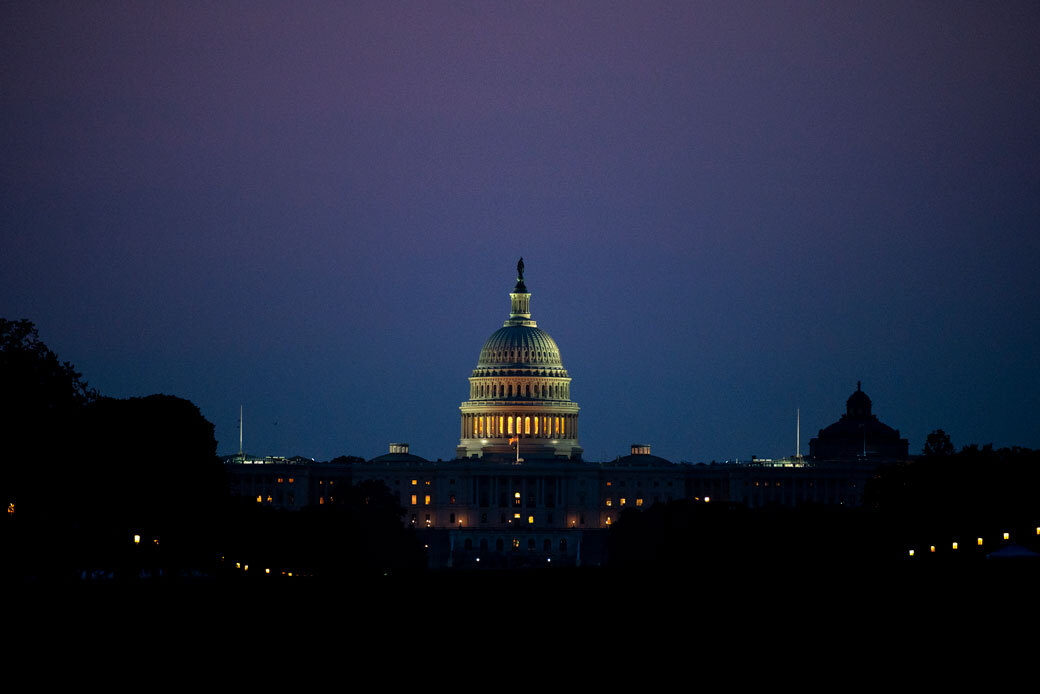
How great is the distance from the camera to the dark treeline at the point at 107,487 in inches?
4648

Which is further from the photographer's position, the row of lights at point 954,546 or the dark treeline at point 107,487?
the row of lights at point 954,546

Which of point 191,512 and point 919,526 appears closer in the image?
point 191,512

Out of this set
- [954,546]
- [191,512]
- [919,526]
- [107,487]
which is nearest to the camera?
[107,487]

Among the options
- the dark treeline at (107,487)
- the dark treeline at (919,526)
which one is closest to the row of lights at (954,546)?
the dark treeline at (919,526)

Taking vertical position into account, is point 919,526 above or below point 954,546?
above

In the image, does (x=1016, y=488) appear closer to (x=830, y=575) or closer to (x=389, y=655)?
(x=830, y=575)

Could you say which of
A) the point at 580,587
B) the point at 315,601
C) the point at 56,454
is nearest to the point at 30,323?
the point at 56,454

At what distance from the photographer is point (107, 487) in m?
131

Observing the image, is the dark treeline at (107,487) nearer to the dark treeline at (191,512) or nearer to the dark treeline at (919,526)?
the dark treeline at (191,512)

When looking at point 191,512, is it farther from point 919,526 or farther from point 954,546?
point 954,546

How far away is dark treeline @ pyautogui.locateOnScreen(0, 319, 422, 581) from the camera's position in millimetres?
118050

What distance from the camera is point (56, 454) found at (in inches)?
4695

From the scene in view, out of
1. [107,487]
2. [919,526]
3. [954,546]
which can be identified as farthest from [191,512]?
[954,546]

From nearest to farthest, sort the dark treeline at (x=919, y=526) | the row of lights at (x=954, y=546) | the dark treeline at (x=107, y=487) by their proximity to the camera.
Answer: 1. the dark treeline at (x=107, y=487)
2. the row of lights at (x=954, y=546)
3. the dark treeline at (x=919, y=526)
